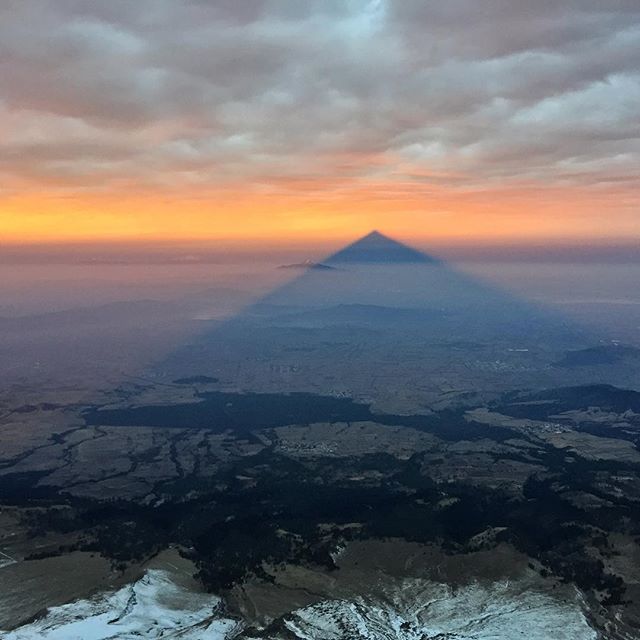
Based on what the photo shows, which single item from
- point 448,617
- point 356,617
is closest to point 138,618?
point 356,617

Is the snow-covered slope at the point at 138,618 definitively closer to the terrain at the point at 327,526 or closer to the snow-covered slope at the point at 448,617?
the terrain at the point at 327,526

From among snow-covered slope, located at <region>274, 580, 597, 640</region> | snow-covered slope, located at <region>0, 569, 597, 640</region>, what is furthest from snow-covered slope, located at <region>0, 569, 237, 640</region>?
snow-covered slope, located at <region>274, 580, 597, 640</region>

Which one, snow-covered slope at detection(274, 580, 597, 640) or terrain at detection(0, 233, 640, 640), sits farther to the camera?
terrain at detection(0, 233, 640, 640)

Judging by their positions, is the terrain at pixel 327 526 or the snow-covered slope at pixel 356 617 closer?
the snow-covered slope at pixel 356 617

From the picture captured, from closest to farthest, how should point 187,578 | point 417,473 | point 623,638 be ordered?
point 623,638 → point 187,578 → point 417,473

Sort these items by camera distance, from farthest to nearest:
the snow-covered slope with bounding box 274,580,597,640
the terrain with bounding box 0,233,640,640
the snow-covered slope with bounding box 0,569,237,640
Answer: the terrain with bounding box 0,233,640,640, the snow-covered slope with bounding box 274,580,597,640, the snow-covered slope with bounding box 0,569,237,640

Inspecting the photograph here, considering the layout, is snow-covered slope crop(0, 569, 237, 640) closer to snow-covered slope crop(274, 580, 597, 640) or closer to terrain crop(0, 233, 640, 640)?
terrain crop(0, 233, 640, 640)

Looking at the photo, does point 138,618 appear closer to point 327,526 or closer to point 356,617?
point 356,617

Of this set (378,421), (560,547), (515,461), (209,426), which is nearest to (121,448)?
(209,426)

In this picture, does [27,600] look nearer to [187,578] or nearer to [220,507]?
[187,578]

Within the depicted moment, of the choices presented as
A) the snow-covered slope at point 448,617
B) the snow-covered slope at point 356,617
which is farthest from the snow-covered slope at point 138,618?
the snow-covered slope at point 448,617

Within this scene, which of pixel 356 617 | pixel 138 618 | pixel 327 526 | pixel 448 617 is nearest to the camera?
pixel 356 617
